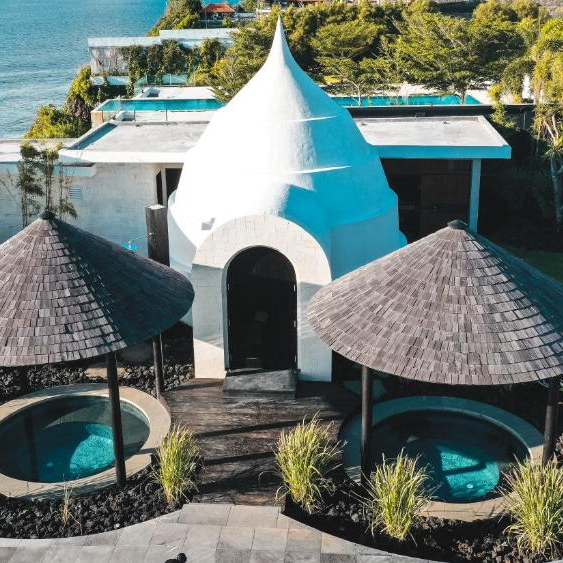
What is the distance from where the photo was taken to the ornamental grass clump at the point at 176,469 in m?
12.8

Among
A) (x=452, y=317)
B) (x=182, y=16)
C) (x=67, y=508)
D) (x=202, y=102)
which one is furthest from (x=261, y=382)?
(x=182, y=16)

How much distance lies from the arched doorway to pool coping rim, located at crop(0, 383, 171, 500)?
2110 millimetres

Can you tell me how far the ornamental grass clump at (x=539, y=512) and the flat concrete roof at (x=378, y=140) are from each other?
13.5 meters

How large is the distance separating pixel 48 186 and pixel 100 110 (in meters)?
16.7

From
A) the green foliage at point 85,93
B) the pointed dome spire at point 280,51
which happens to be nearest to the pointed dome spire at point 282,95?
the pointed dome spire at point 280,51

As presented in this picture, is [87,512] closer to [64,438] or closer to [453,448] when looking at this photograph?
[64,438]

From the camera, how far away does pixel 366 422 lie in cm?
1307

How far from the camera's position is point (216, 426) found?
1493cm

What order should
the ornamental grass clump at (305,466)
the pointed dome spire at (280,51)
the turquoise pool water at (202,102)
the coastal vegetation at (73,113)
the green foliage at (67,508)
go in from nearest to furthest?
the green foliage at (67,508), the ornamental grass clump at (305,466), the pointed dome spire at (280,51), the turquoise pool water at (202,102), the coastal vegetation at (73,113)

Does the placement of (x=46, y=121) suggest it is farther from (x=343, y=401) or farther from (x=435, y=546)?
Answer: (x=435, y=546)

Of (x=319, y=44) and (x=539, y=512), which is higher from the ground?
(x=319, y=44)

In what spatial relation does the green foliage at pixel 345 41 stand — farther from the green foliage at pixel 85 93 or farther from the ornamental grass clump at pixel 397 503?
the ornamental grass clump at pixel 397 503

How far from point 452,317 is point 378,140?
1415 centimetres

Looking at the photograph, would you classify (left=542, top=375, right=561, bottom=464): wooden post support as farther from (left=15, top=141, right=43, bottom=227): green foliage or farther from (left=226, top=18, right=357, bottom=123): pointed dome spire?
(left=15, top=141, right=43, bottom=227): green foliage
